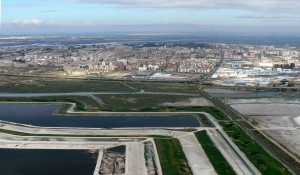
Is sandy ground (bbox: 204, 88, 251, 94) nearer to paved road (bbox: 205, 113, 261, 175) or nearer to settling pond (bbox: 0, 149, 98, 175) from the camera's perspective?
paved road (bbox: 205, 113, 261, 175)

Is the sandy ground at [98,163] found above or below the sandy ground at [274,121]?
above

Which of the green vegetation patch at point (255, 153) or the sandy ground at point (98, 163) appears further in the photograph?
the green vegetation patch at point (255, 153)

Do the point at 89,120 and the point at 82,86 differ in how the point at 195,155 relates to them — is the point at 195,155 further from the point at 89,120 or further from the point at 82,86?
the point at 82,86

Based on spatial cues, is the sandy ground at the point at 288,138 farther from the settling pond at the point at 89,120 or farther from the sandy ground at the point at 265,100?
the sandy ground at the point at 265,100

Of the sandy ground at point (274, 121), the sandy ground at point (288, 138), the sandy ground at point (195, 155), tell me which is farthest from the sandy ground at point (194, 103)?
the sandy ground at point (195, 155)

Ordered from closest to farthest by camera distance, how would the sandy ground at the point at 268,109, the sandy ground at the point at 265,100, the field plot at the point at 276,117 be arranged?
the field plot at the point at 276,117 < the sandy ground at the point at 268,109 < the sandy ground at the point at 265,100

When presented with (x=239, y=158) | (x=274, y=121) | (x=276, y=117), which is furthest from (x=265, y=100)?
(x=239, y=158)
